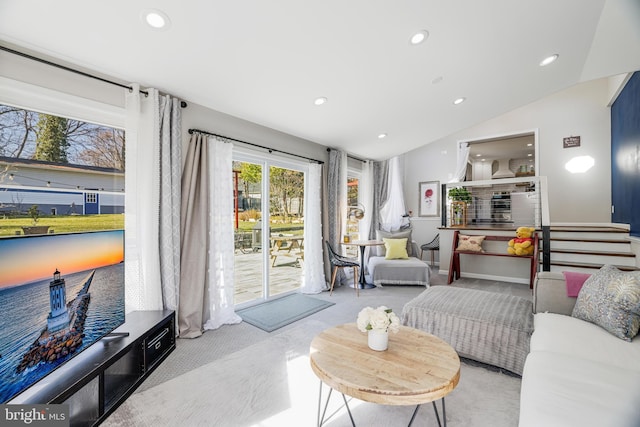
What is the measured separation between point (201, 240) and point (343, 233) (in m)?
2.78

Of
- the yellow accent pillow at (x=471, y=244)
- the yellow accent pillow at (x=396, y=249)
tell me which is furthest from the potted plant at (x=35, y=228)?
the yellow accent pillow at (x=471, y=244)

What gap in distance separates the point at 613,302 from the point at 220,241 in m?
3.40

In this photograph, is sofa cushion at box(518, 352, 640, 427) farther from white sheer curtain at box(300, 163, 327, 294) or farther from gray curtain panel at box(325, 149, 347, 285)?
gray curtain panel at box(325, 149, 347, 285)

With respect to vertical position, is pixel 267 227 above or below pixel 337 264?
above

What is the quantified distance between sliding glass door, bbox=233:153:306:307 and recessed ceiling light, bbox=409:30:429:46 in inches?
92.0

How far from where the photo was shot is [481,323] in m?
2.29

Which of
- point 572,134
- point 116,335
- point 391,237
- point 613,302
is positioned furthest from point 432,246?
point 116,335

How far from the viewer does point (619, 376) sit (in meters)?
1.42

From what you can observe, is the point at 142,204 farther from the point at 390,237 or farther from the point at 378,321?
the point at 390,237

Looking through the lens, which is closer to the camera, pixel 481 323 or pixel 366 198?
pixel 481 323

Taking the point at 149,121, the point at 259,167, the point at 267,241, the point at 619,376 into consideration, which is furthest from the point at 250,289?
the point at 619,376

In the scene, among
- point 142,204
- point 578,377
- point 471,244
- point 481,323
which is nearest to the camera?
point 578,377

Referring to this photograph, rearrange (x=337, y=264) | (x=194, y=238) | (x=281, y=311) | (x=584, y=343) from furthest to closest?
(x=337, y=264)
(x=281, y=311)
(x=194, y=238)
(x=584, y=343)

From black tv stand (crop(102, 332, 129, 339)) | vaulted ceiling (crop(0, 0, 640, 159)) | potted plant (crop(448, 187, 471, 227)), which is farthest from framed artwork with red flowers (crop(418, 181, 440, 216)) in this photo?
black tv stand (crop(102, 332, 129, 339))
